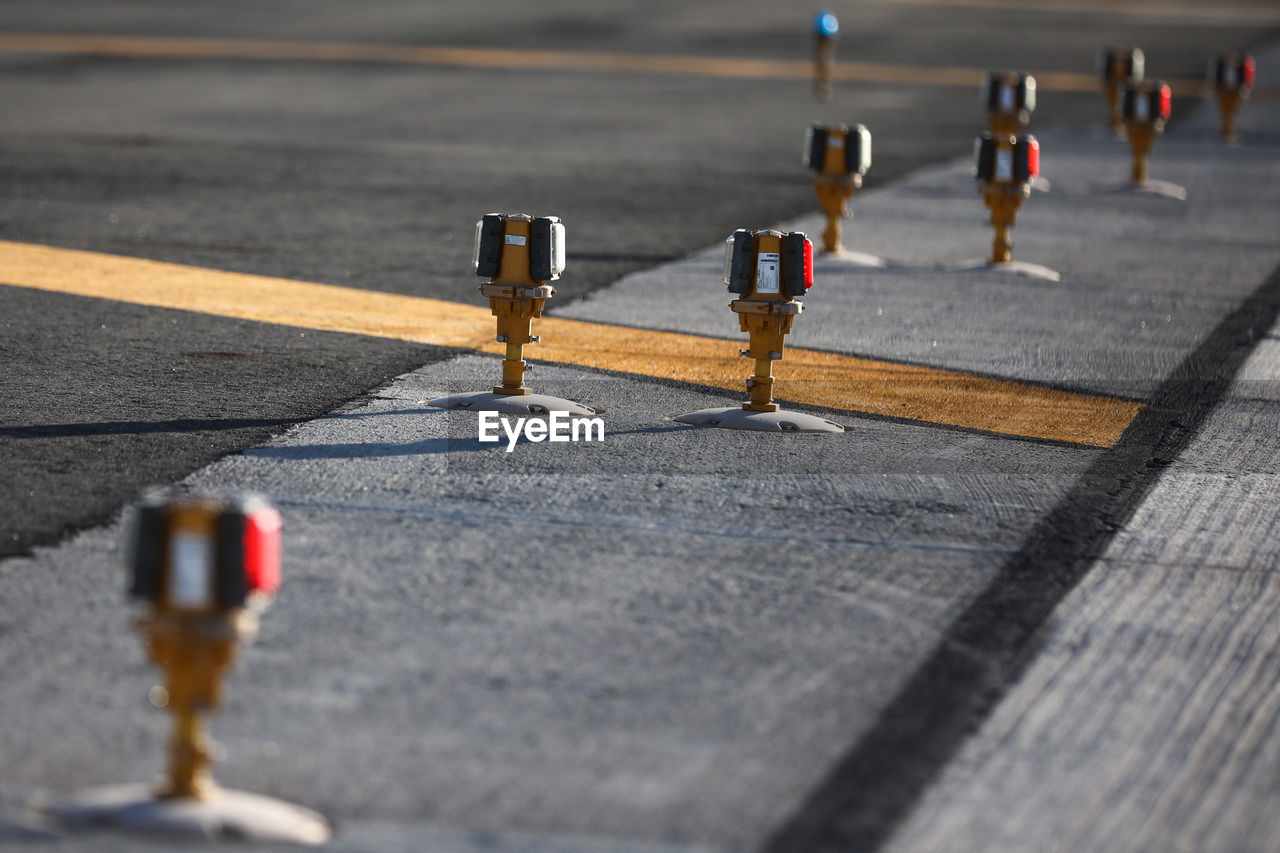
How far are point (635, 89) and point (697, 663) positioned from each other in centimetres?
1963

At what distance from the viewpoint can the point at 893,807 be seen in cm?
405

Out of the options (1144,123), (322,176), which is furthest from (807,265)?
(1144,123)

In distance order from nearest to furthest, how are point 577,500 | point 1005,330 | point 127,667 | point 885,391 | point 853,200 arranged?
1. point 127,667
2. point 577,500
3. point 885,391
4. point 1005,330
5. point 853,200

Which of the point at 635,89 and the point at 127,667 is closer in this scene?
the point at 127,667

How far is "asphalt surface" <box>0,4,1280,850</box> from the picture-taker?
13.6ft

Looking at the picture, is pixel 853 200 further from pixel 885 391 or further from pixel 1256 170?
pixel 885 391

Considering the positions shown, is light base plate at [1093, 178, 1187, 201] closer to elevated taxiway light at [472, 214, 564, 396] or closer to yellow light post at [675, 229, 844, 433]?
yellow light post at [675, 229, 844, 433]

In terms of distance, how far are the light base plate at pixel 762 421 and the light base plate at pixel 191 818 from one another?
377cm

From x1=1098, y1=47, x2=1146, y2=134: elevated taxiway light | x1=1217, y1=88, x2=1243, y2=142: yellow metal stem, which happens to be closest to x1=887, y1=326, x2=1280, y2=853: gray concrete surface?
x1=1217, y1=88, x2=1243, y2=142: yellow metal stem

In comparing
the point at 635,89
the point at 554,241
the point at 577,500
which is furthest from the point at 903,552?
the point at 635,89

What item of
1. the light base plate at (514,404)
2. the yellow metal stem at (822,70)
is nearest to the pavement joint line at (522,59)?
the yellow metal stem at (822,70)

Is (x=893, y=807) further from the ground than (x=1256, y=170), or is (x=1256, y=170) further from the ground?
(x=1256, y=170)

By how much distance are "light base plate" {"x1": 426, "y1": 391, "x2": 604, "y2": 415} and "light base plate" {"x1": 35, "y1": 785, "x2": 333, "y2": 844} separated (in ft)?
12.2

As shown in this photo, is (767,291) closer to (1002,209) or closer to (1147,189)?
(1002,209)
